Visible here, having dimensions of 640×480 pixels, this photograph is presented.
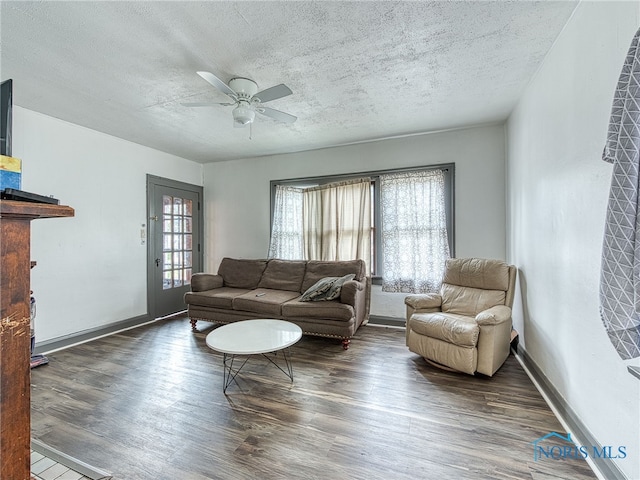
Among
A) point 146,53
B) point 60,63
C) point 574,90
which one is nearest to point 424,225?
point 574,90

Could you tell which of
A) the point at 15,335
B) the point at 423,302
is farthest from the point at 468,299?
the point at 15,335

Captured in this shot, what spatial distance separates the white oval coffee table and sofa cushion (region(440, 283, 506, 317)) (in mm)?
1661

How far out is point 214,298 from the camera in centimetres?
370

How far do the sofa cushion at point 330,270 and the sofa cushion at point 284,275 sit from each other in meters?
0.10

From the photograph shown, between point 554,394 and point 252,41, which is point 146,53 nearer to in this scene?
point 252,41

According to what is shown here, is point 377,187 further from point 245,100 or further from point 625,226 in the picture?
point 625,226

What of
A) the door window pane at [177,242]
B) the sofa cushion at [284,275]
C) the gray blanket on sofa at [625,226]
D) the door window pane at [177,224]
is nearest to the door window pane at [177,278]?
the door window pane at [177,242]

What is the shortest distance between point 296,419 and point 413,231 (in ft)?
8.95

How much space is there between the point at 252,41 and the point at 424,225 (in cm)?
287

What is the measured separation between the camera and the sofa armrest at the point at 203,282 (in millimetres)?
3977

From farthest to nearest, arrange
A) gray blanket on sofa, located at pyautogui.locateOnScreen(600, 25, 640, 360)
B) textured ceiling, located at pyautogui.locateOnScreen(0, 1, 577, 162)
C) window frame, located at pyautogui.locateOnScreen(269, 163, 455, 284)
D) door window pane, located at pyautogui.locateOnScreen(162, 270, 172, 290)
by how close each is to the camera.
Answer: door window pane, located at pyautogui.locateOnScreen(162, 270, 172, 290), window frame, located at pyautogui.locateOnScreen(269, 163, 455, 284), textured ceiling, located at pyautogui.locateOnScreen(0, 1, 577, 162), gray blanket on sofa, located at pyautogui.locateOnScreen(600, 25, 640, 360)

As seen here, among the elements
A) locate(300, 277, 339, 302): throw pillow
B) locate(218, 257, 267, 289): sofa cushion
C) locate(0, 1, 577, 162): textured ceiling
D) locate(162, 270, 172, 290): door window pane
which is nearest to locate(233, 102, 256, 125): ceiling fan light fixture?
locate(0, 1, 577, 162): textured ceiling

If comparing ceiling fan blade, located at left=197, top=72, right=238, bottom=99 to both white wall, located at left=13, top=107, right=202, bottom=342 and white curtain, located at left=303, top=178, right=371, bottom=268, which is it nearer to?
white curtain, located at left=303, top=178, right=371, bottom=268

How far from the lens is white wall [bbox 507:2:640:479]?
139 cm
